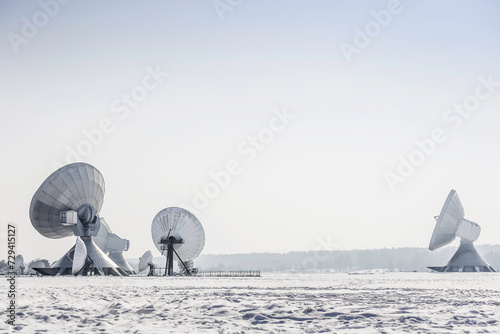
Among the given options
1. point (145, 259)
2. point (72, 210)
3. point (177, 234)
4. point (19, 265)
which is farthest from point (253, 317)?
point (19, 265)

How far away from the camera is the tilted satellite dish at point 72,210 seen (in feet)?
214

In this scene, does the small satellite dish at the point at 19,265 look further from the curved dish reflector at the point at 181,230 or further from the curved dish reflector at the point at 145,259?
the curved dish reflector at the point at 181,230

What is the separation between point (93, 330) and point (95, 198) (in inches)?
2300

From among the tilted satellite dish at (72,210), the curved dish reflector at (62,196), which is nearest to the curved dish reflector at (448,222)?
the tilted satellite dish at (72,210)

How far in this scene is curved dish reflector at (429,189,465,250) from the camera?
8756 cm

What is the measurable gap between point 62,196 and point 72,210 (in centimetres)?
257

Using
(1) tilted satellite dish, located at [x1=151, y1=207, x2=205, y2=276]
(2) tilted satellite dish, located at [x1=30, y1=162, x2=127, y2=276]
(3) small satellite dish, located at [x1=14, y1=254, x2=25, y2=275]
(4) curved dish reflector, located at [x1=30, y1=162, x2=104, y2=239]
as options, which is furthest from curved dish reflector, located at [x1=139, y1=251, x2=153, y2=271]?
(4) curved dish reflector, located at [x1=30, y1=162, x2=104, y2=239]

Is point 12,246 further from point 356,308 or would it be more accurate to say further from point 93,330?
point 356,308

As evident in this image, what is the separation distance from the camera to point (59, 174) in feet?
213

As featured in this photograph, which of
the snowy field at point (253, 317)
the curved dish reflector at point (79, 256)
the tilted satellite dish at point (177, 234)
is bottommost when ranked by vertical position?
the snowy field at point (253, 317)

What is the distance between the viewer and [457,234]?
94.1 m

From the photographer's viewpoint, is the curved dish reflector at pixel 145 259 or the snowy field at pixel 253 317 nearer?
the snowy field at pixel 253 317

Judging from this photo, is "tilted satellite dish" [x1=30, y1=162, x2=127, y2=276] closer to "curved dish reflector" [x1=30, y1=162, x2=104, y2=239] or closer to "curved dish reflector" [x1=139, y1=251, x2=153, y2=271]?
"curved dish reflector" [x1=30, y1=162, x2=104, y2=239]

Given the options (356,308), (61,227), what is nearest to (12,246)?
(356,308)
